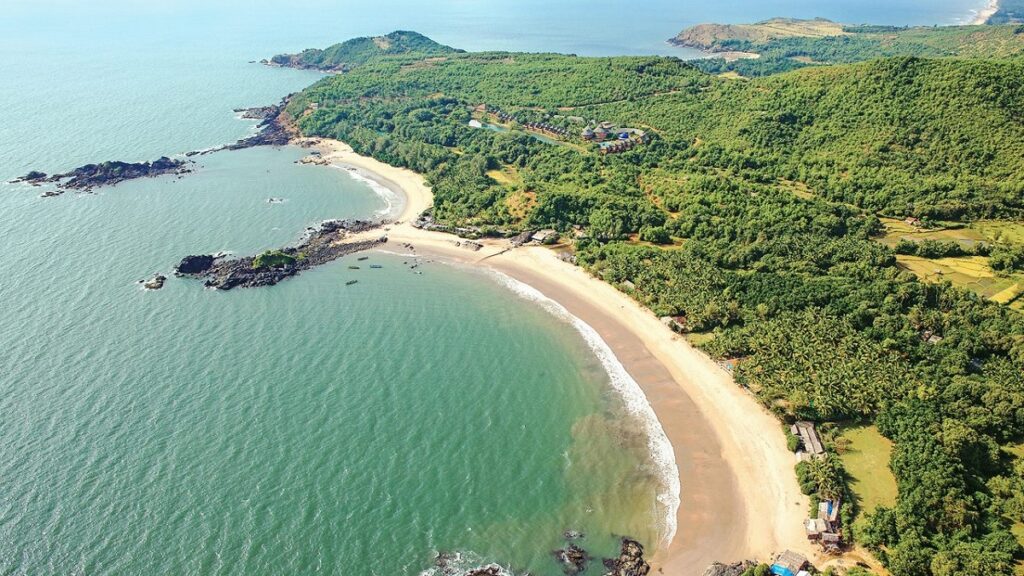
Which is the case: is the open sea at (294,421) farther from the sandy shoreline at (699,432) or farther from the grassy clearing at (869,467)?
the grassy clearing at (869,467)

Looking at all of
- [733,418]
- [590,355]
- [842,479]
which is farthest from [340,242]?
[842,479]

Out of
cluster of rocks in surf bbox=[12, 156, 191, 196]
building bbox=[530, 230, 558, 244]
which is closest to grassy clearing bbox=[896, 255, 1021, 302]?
building bbox=[530, 230, 558, 244]

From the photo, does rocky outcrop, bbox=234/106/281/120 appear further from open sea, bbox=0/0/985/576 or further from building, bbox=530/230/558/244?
building, bbox=530/230/558/244

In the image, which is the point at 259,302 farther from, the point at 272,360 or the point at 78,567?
the point at 78,567

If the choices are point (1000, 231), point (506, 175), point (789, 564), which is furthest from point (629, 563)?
point (506, 175)

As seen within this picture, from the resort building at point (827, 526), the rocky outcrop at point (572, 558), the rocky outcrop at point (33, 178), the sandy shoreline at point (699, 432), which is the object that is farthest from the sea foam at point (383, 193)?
the resort building at point (827, 526)

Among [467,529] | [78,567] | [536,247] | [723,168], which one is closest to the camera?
[78,567]
